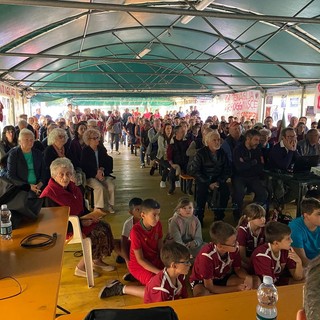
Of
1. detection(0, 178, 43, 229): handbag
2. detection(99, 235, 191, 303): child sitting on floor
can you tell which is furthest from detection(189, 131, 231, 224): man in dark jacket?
detection(0, 178, 43, 229): handbag

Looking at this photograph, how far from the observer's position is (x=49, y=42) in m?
8.48

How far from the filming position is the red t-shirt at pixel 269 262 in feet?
7.60

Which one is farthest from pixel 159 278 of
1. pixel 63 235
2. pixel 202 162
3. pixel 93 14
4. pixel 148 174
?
pixel 93 14

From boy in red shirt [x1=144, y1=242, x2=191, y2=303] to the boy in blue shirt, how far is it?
1.14 meters

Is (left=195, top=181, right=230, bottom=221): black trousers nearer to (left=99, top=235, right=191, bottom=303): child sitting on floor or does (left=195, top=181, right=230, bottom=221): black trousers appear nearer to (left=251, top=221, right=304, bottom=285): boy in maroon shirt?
(left=251, top=221, right=304, bottom=285): boy in maroon shirt

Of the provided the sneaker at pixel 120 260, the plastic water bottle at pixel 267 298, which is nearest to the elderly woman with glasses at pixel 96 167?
the sneaker at pixel 120 260

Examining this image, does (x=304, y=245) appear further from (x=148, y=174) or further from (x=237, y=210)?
(x=148, y=174)

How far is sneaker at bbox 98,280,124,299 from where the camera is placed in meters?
2.71

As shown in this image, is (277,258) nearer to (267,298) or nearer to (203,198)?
(267,298)

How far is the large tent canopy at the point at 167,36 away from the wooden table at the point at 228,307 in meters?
3.17

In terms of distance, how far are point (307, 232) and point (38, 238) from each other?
2.15 meters

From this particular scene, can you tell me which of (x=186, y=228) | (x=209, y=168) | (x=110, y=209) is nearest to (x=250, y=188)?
(x=209, y=168)

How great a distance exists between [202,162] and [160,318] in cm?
345

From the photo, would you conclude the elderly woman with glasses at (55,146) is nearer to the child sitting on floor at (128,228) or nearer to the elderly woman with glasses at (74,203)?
the elderly woman with glasses at (74,203)
